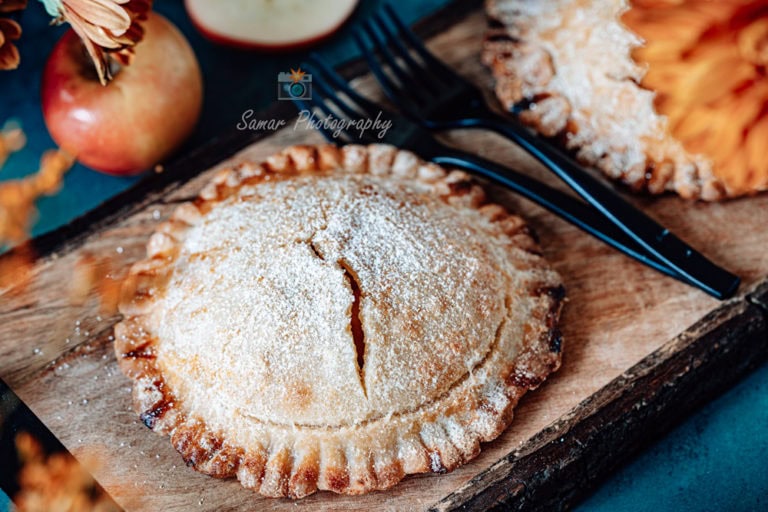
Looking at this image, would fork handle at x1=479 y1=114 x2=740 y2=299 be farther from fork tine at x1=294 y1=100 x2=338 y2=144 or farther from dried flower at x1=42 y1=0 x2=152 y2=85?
dried flower at x1=42 y1=0 x2=152 y2=85

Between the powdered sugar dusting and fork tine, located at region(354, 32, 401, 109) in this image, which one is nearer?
the powdered sugar dusting

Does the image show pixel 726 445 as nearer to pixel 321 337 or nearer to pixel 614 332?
pixel 614 332

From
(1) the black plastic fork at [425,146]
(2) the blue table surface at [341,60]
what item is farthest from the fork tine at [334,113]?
(2) the blue table surface at [341,60]

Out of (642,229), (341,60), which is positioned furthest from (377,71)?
(642,229)

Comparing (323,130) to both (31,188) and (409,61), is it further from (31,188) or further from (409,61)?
(31,188)

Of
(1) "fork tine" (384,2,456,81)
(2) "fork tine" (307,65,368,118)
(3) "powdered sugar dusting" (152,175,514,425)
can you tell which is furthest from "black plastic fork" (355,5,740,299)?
(3) "powdered sugar dusting" (152,175,514,425)

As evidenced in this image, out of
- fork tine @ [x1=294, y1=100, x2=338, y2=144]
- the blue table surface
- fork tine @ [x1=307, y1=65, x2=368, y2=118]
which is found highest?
fork tine @ [x1=307, y1=65, x2=368, y2=118]

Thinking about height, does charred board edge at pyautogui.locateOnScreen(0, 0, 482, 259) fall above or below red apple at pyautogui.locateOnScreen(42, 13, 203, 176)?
below

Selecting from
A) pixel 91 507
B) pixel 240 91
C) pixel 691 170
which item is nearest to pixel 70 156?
pixel 240 91
